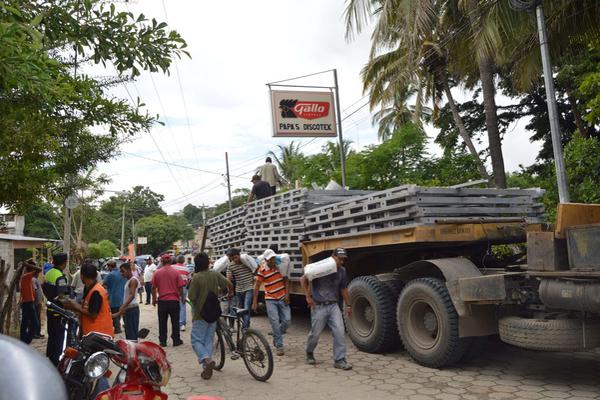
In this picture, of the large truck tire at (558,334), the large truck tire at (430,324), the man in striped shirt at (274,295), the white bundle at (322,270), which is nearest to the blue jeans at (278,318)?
the man in striped shirt at (274,295)

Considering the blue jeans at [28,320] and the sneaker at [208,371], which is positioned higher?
the blue jeans at [28,320]

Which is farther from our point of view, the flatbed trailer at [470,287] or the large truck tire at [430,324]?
the large truck tire at [430,324]

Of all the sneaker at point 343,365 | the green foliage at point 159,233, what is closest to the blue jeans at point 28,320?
the sneaker at point 343,365

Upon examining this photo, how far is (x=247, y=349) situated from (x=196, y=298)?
2.89 feet

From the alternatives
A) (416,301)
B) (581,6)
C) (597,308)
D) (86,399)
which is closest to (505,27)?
(581,6)

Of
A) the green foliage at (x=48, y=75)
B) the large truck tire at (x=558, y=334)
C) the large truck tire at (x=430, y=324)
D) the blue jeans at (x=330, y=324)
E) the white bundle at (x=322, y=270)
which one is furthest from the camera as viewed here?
the white bundle at (x=322, y=270)

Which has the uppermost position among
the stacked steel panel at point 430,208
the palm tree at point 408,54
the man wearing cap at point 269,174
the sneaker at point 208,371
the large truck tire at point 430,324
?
the palm tree at point 408,54

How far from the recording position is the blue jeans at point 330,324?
6.53 metres

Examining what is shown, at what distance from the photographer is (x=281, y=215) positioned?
367 inches

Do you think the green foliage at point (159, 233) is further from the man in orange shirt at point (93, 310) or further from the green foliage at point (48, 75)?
the man in orange shirt at point (93, 310)

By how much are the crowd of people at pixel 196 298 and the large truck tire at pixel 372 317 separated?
41cm

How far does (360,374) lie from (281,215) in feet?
12.4

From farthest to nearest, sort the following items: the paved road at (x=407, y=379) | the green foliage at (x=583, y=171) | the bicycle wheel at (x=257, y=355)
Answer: the green foliage at (x=583, y=171)
the bicycle wheel at (x=257, y=355)
the paved road at (x=407, y=379)

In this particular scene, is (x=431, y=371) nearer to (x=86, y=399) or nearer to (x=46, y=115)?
(x=86, y=399)
